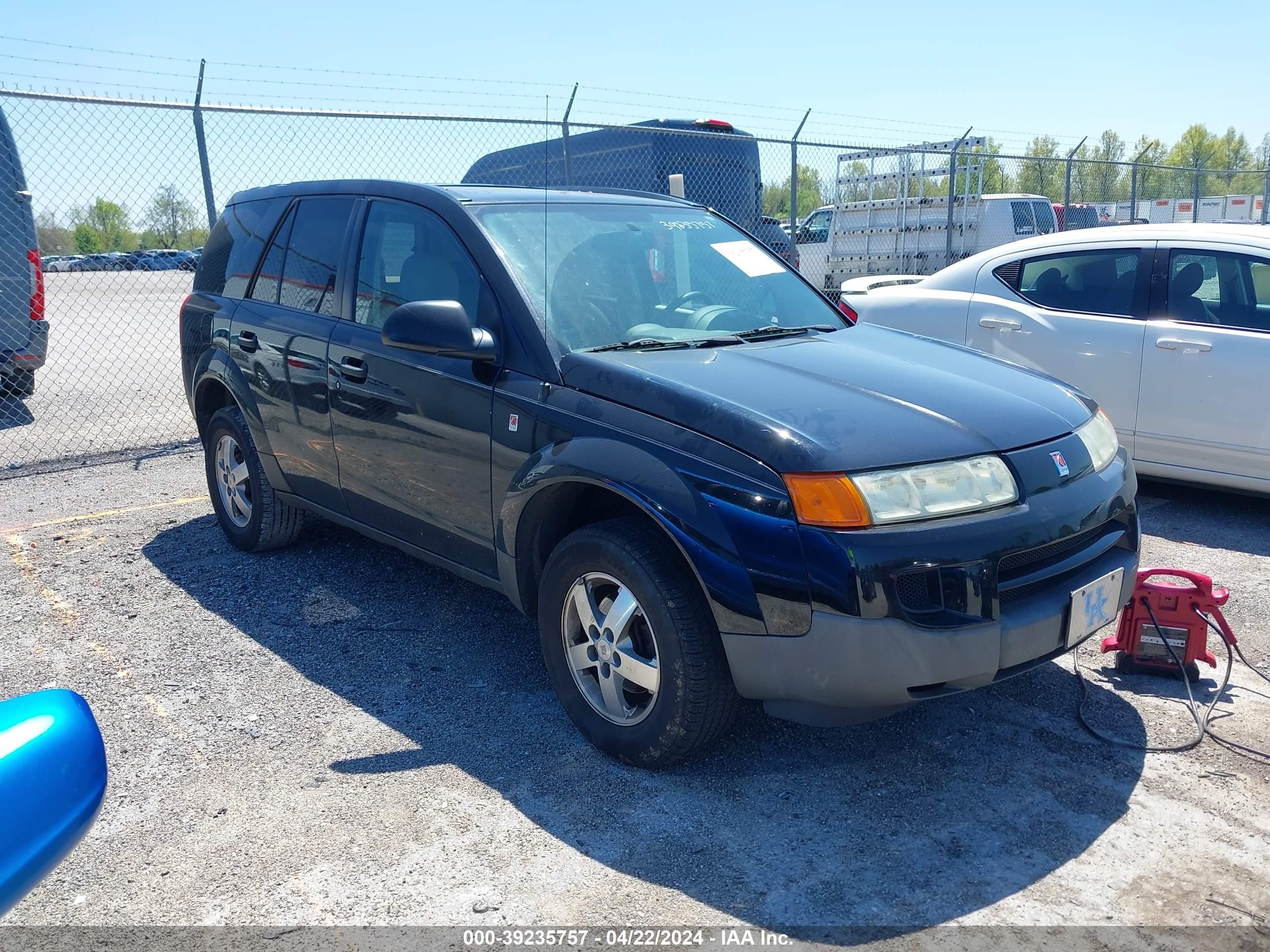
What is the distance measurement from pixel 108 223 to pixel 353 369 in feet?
20.4

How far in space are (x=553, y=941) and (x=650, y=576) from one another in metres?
1.00

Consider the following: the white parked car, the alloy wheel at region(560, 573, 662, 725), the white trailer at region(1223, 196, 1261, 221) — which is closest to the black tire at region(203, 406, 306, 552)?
the alloy wheel at region(560, 573, 662, 725)

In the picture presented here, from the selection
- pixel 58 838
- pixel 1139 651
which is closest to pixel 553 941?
pixel 58 838

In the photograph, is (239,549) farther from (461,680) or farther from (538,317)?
(538,317)

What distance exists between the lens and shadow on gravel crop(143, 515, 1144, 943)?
2.70 metres

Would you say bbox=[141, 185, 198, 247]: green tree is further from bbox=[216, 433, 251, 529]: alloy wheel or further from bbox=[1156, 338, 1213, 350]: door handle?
bbox=[1156, 338, 1213, 350]: door handle

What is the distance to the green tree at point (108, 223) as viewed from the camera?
8531mm

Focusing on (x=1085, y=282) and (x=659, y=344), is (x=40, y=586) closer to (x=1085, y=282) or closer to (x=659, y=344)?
(x=659, y=344)

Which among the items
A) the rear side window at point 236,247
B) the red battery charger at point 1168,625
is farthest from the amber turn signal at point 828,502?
the rear side window at point 236,247

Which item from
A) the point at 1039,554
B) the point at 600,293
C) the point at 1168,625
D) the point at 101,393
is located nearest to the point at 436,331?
the point at 600,293

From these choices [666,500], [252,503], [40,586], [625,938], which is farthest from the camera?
[252,503]

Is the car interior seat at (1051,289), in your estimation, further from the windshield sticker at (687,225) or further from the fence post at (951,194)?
the fence post at (951,194)

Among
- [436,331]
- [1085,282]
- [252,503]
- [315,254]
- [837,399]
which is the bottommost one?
[252,503]

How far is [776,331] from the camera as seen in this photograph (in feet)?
13.0
